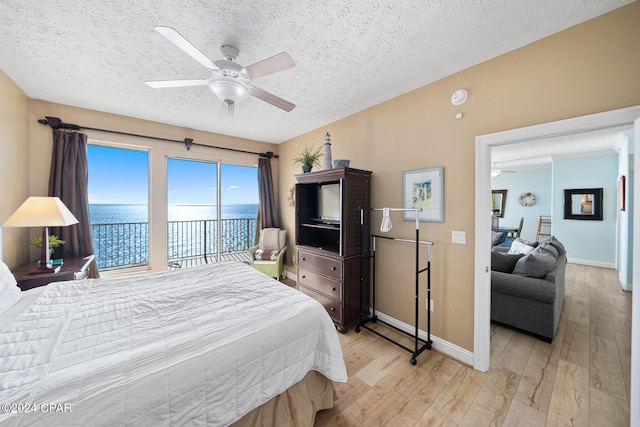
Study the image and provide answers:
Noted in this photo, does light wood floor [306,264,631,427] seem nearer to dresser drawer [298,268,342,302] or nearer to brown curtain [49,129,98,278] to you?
dresser drawer [298,268,342,302]

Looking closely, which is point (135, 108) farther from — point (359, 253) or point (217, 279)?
point (359, 253)

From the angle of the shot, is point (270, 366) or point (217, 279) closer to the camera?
point (270, 366)

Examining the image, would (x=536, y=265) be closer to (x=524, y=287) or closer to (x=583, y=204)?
(x=524, y=287)

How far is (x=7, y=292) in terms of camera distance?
1499 millimetres

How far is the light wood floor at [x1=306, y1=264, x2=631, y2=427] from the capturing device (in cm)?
160

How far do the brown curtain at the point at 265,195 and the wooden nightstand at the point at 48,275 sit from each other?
2.46m

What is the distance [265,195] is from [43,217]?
2.82 metres

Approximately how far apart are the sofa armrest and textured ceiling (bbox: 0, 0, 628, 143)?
2.33 meters

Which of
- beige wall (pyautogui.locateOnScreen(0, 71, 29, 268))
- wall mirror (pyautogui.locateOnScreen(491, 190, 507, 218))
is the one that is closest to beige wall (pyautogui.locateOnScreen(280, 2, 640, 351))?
beige wall (pyautogui.locateOnScreen(0, 71, 29, 268))

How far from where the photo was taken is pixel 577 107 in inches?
63.7

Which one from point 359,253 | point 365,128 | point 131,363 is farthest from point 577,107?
point 131,363

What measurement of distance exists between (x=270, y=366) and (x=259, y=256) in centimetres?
294

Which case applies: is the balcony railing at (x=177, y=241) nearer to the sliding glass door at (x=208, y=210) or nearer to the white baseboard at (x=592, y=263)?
the sliding glass door at (x=208, y=210)

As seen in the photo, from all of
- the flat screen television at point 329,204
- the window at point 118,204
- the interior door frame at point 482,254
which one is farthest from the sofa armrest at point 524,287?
the window at point 118,204
